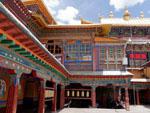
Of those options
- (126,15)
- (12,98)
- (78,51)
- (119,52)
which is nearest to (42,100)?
(12,98)

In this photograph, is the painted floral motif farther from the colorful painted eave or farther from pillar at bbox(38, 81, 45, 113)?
the colorful painted eave

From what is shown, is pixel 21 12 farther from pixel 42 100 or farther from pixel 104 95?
pixel 104 95

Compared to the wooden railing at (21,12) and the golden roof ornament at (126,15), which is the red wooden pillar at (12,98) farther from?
the golden roof ornament at (126,15)

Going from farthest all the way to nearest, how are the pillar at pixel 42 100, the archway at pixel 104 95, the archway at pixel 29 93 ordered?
the archway at pixel 104 95 < the archway at pixel 29 93 < the pillar at pixel 42 100

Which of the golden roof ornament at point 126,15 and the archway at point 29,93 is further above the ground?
the golden roof ornament at point 126,15

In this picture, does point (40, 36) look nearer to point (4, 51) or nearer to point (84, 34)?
point (84, 34)

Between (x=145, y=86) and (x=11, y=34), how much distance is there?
18206 millimetres

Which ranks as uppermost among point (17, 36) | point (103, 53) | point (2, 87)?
point (103, 53)

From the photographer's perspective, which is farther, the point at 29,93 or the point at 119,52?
the point at 119,52

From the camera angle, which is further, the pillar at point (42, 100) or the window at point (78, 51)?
the window at point (78, 51)

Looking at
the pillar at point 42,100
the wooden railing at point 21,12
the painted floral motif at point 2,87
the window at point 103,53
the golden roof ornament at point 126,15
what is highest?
the golden roof ornament at point 126,15

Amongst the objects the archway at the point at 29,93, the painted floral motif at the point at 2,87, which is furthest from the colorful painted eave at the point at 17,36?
the archway at the point at 29,93

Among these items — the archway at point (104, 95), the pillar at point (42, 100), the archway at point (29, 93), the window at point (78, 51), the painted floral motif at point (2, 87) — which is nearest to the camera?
the pillar at point (42, 100)

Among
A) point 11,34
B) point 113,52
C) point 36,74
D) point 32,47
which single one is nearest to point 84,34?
point 113,52
